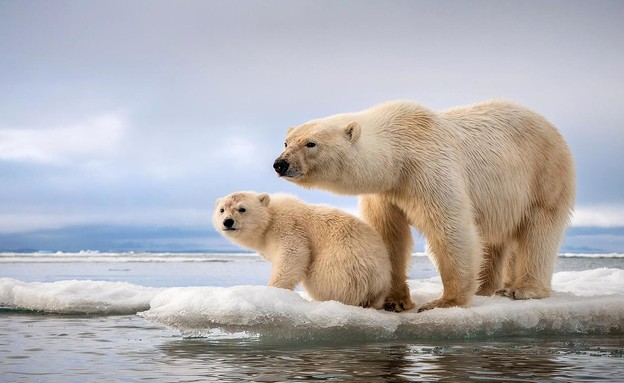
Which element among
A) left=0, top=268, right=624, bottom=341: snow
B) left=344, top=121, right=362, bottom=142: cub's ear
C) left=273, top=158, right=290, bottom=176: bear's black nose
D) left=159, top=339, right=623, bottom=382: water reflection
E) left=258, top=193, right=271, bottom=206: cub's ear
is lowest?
left=159, top=339, right=623, bottom=382: water reflection

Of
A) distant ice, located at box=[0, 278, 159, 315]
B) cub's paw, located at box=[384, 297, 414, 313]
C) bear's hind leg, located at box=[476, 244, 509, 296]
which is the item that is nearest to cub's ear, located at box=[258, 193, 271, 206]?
cub's paw, located at box=[384, 297, 414, 313]

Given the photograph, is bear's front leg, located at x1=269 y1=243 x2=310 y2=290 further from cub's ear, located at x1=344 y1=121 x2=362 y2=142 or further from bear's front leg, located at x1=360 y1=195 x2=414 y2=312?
cub's ear, located at x1=344 y1=121 x2=362 y2=142

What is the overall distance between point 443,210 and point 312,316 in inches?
67.1

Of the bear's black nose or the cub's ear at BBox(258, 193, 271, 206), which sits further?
the cub's ear at BBox(258, 193, 271, 206)

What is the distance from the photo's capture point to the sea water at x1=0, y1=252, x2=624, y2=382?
19.4 ft

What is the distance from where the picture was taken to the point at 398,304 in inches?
332

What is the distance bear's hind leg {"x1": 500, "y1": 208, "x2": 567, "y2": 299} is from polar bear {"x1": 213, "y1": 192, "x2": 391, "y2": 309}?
1870 mm

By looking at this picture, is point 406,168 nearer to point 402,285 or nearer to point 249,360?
point 402,285

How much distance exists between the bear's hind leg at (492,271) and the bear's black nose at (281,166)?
336cm

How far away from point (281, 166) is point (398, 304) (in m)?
2.13

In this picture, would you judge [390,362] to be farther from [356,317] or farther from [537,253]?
[537,253]

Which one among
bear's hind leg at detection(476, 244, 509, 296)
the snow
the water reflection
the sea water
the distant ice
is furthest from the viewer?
the distant ice

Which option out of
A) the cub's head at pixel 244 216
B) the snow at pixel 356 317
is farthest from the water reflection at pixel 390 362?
the cub's head at pixel 244 216

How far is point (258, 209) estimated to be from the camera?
8.30 metres
